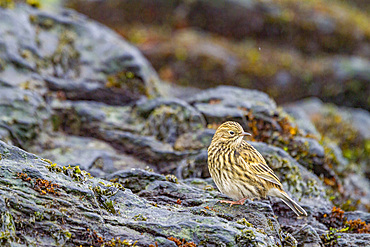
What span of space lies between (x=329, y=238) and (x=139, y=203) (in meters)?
3.89

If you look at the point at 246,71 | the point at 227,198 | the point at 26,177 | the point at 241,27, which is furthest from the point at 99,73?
the point at 241,27

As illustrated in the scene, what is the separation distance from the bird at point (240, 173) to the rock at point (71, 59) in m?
6.91

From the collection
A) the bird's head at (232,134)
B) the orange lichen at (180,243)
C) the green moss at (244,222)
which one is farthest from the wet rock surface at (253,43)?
the orange lichen at (180,243)

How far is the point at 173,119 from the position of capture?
42.2ft

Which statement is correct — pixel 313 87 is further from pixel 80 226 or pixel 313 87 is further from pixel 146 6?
pixel 80 226

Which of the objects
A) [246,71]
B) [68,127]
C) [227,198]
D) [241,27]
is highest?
[241,27]

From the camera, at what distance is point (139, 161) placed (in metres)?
12.2

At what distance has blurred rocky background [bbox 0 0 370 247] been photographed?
22.0 feet

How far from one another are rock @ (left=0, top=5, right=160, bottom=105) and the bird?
22.7ft

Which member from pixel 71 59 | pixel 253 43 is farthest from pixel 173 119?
pixel 253 43

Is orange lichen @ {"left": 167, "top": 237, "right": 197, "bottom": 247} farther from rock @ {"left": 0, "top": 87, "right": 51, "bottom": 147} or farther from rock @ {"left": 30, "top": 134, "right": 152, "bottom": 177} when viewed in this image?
rock @ {"left": 0, "top": 87, "right": 51, "bottom": 147}

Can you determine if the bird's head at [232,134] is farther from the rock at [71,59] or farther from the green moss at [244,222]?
the rock at [71,59]

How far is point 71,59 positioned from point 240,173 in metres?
9.30

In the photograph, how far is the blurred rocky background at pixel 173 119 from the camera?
22.0ft
